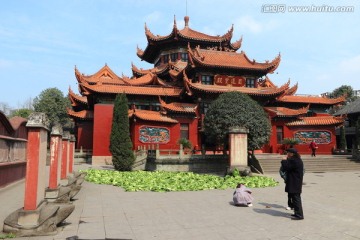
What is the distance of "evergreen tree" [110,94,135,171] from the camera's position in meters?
20.1

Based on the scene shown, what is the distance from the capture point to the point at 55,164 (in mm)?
8391

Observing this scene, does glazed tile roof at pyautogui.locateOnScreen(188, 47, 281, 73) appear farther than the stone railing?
Yes

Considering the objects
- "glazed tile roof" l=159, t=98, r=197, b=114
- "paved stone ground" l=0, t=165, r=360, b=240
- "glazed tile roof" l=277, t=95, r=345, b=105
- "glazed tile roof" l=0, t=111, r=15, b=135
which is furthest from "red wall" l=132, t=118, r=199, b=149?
"paved stone ground" l=0, t=165, r=360, b=240

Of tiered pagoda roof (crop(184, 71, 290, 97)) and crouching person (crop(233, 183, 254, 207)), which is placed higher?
tiered pagoda roof (crop(184, 71, 290, 97))

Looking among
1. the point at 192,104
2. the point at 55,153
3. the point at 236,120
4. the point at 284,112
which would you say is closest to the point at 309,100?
the point at 284,112

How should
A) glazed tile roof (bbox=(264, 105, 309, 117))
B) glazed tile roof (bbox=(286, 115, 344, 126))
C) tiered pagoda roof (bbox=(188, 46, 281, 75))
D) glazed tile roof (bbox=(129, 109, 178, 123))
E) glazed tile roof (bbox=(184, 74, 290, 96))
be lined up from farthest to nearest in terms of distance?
glazed tile roof (bbox=(286, 115, 344, 126)) < glazed tile roof (bbox=(264, 105, 309, 117)) < tiered pagoda roof (bbox=(188, 46, 281, 75)) < glazed tile roof (bbox=(184, 74, 290, 96)) < glazed tile roof (bbox=(129, 109, 178, 123))

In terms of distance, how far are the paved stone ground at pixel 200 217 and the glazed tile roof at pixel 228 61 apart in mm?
16960

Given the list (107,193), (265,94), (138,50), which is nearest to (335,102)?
(265,94)

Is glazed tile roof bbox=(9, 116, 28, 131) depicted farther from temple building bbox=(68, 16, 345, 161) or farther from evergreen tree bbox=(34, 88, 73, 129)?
evergreen tree bbox=(34, 88, 73, 129)

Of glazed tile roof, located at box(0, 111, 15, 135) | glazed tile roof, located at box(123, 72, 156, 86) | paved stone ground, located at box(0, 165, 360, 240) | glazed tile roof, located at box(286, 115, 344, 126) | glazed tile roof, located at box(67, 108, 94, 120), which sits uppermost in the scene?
glazed tile roof, located at box(123, 72, 156, 86)

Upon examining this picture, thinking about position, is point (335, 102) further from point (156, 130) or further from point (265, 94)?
point (156, 130)

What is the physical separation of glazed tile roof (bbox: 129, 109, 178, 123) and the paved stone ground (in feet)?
43.5

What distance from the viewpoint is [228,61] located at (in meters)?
27.8

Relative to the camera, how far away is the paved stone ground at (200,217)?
567 cm
